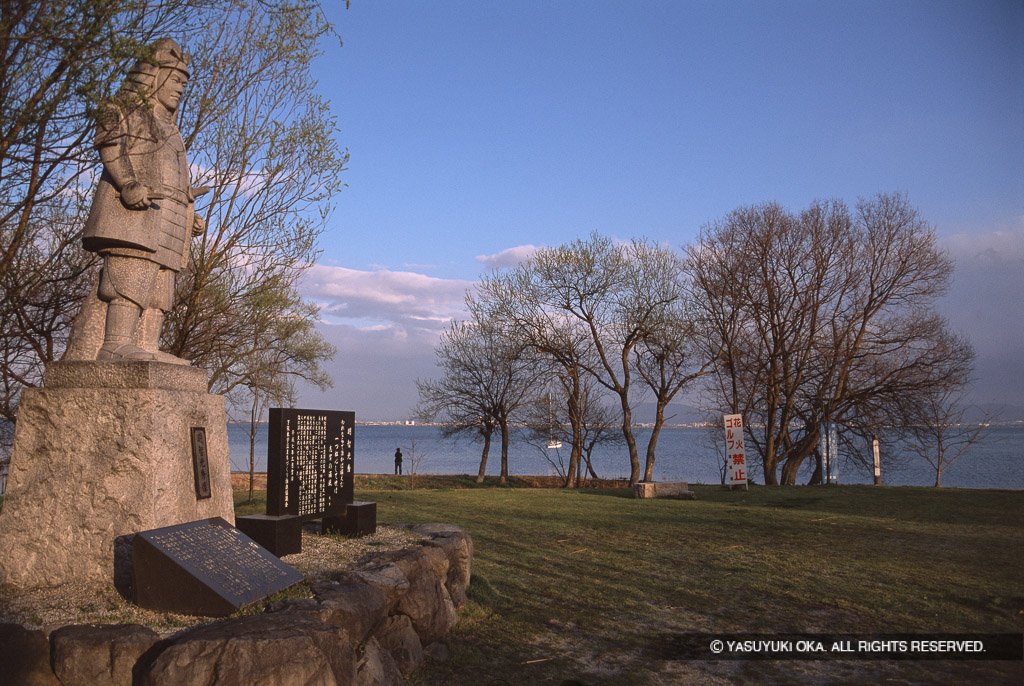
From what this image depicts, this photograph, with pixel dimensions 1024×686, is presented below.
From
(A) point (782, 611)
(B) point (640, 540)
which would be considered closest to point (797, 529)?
(B) point (640, 540)

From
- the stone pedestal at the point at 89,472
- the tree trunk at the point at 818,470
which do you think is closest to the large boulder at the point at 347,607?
the stone pedestal at the point at 89,472

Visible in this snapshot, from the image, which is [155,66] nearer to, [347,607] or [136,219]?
[136,219]

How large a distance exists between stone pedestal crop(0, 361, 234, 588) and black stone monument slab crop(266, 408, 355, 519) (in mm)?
1129

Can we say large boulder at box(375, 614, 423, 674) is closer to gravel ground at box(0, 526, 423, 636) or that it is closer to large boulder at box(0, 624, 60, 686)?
gravel ground at box(0, 526, 423, 636)

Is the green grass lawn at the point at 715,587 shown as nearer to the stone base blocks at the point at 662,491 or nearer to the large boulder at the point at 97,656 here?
the large boulder at the point at 97,656

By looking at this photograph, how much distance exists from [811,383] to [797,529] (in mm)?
12898

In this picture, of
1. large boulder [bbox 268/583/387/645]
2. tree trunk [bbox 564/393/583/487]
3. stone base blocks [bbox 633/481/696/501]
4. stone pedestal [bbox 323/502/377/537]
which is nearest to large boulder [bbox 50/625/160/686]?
large boulder [bbox 268/583/387/645]

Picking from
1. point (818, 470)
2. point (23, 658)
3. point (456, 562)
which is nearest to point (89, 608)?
point (23, 658)

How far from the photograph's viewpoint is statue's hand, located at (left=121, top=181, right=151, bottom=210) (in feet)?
17.4

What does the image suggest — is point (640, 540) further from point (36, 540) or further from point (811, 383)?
point (811, 383)

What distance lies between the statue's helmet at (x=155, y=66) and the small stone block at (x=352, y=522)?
4286 mm

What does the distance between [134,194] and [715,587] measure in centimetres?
669

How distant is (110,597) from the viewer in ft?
14.5

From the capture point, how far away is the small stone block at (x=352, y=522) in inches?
276
